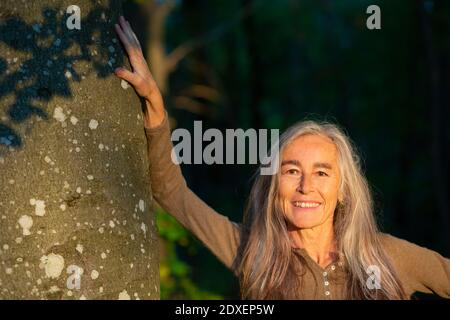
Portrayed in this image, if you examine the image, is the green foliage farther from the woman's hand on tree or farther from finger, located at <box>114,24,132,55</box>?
finger, located at <box>114,24,132,55</box>

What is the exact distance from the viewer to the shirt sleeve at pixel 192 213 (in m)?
3.84

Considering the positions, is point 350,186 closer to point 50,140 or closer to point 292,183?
point 292,183

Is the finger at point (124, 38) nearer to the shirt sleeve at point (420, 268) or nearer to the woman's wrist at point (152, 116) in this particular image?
the woman's wrist at point (152, 116)

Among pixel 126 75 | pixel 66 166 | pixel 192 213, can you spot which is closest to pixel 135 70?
pixel 126 75

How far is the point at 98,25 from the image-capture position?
3375mm

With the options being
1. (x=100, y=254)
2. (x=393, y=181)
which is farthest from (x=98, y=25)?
(x=393, y=181)

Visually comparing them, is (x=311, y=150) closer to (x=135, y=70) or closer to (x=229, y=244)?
(x=229, y=244)

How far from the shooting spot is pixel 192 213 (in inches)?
157

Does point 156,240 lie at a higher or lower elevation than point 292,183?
A: lower

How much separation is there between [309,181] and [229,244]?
56cm

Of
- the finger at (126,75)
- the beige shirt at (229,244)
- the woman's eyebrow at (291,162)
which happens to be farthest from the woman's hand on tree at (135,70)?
the woman's eyebrow at (291,162)

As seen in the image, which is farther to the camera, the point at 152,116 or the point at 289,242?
the point at 289,242

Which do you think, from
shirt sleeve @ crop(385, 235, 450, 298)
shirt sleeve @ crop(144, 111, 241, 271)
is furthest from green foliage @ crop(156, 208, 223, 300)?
shirt sleeve @ crop(385, 235, 450, 298)
